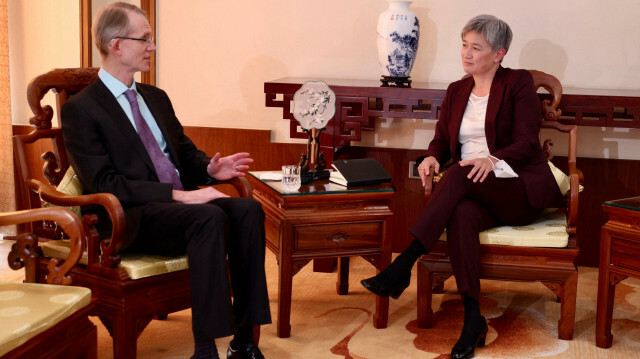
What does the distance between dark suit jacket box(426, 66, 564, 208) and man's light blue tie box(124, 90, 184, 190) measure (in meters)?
1.26

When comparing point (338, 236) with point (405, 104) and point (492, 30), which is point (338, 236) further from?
point (492, 30)

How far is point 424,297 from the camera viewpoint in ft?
9.96

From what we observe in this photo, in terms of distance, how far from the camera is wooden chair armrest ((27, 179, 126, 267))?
2.37 m

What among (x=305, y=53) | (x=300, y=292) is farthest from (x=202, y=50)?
(x=300, y=292)

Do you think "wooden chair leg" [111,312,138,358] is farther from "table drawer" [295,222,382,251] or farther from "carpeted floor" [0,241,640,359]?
"table drawer" [295,222,382,251]

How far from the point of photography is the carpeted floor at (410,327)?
283 centimetres

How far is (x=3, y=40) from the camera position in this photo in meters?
4.04

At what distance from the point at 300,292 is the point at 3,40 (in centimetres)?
217

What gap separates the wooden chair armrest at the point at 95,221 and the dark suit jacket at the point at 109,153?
78mm

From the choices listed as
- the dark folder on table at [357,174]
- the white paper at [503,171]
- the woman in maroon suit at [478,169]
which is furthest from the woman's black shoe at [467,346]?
the dark folder on table at [357,174]

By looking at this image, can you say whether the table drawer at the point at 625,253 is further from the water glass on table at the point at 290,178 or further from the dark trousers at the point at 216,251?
the dark trousers at the point at 216,251

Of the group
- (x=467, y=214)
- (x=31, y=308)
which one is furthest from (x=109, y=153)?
(x=467, y=214)

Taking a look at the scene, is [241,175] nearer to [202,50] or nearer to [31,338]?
[31,338]

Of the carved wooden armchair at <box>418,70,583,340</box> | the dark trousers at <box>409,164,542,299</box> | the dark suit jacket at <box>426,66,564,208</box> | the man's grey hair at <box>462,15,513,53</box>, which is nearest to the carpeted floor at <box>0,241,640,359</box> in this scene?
the carved wooden armchair at <box>418,70,583,340</box>
